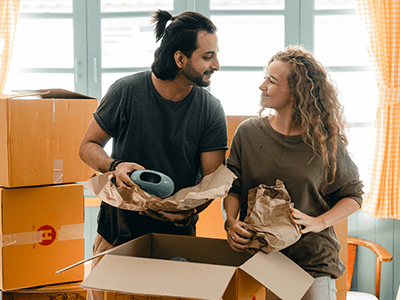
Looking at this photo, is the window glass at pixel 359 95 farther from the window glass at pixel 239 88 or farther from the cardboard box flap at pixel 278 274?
the cardboard box flap at pixel 278 274

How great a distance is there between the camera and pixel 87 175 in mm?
1754

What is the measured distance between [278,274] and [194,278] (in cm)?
23

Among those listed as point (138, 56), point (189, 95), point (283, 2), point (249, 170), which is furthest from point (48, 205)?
point (283, 2)

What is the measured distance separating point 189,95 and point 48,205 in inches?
29.7

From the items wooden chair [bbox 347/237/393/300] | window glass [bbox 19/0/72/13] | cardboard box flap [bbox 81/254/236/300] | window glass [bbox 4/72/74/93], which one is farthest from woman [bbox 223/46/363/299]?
window glass [bbox 19/0/72/13]

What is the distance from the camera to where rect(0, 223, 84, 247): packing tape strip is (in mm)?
1604

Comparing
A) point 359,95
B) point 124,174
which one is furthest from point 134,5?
point 124,174

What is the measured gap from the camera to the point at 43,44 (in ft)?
9.19

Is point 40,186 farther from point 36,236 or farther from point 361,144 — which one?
point 361,144

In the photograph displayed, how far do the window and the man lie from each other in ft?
4.51

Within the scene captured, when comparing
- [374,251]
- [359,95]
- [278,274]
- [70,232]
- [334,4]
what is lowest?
[374,251]

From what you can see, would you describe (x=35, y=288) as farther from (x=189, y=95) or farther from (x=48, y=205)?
(x=189, y=95)

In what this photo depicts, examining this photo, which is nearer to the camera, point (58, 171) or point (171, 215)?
point (171, 215)

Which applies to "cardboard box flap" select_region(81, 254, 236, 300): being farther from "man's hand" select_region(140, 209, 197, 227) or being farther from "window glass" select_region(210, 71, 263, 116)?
"window glass" select_region(210, 71, 263, 116)
